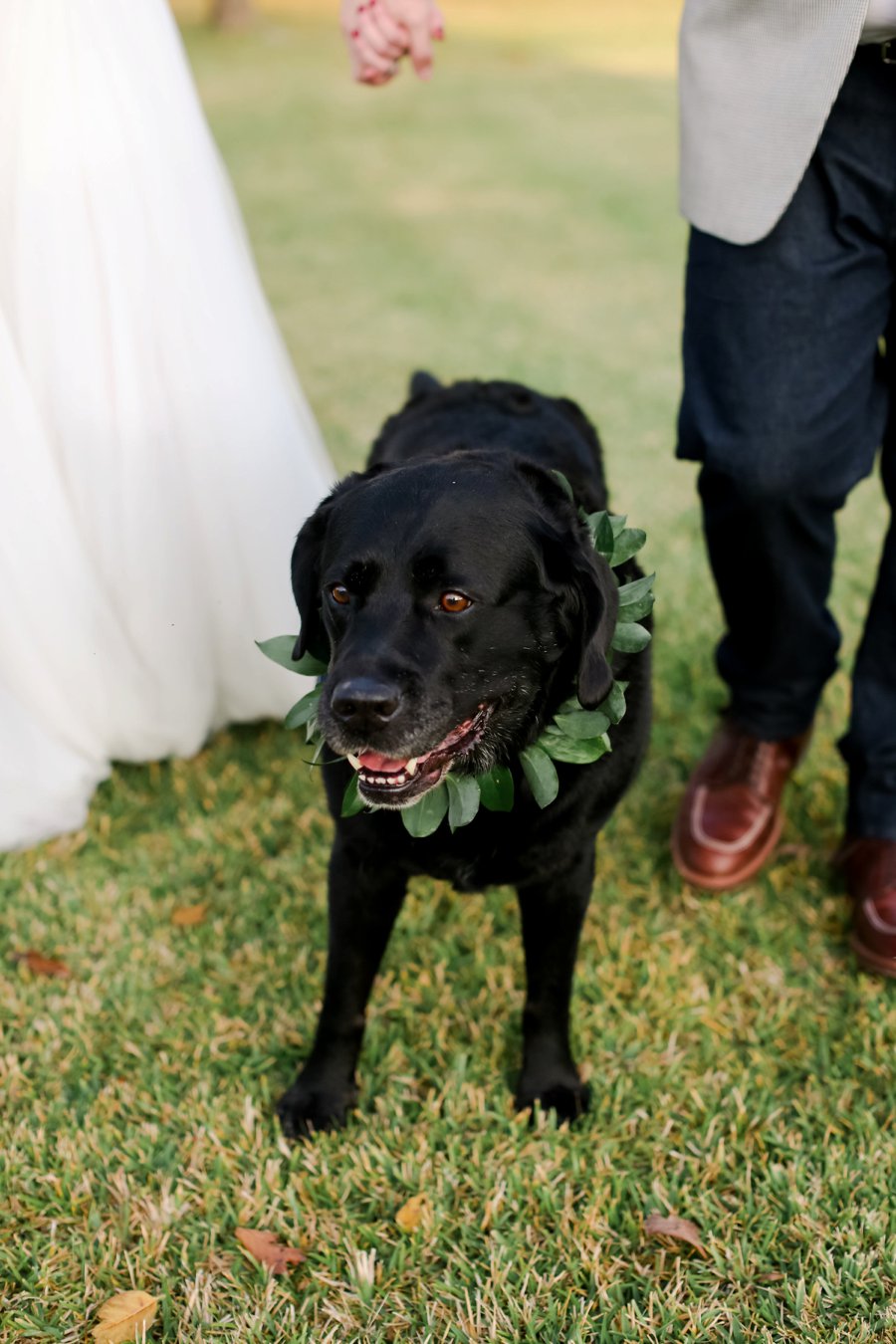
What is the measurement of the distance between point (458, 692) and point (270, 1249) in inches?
40.7

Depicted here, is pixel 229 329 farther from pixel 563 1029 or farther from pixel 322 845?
pixel 563 1029

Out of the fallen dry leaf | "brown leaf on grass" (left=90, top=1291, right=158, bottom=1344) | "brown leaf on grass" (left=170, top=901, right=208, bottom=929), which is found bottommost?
"brown leaf on grass" (left=170, top=901, right=208, bottom=929)

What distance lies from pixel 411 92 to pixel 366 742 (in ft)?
46.4

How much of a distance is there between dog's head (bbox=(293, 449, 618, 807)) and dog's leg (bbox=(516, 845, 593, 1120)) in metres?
0.36

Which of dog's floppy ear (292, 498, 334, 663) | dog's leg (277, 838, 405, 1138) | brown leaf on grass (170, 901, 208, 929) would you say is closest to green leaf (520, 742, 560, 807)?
dog's leg (277, 838, 405, 1138)

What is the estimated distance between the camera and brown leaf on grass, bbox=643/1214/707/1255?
217 centimetres

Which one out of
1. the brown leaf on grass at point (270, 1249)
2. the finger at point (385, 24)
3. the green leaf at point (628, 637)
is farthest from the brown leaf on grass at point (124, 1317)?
the finger at point (385, 24)

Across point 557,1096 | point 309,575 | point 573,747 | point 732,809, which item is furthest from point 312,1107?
point 732,809

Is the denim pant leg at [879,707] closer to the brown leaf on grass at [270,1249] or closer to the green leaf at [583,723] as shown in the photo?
the green leaf at [583,723]

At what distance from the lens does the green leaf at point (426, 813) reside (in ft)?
6.78

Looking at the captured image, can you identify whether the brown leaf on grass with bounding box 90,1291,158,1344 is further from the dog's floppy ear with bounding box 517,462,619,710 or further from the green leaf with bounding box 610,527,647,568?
the green leaf with bounding box 610,527,647,568

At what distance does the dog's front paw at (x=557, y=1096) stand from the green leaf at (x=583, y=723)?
2.58 ft

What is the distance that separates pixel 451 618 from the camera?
2.04 meters

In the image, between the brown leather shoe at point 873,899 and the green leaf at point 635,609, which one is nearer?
the green leaf at point 635,609
